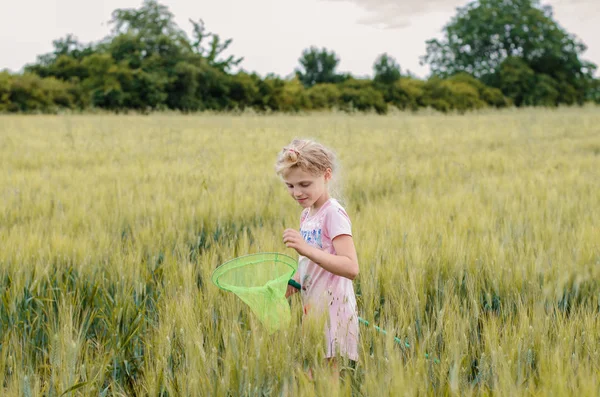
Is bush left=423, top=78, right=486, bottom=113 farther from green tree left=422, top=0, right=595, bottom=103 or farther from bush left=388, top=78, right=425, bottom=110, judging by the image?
→ green tree left=422, top=0, right=595, bottom=103

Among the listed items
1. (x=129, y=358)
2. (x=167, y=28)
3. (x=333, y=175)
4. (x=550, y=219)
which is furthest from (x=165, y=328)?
(x=167, y=28)

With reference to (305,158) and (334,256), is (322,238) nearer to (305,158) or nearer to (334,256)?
(334,256)

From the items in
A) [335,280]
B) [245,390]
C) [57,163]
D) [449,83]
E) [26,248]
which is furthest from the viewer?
[449,83]

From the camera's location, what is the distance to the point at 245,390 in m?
1.08

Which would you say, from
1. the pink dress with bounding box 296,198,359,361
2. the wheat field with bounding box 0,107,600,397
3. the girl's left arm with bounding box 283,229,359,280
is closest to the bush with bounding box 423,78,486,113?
the wheat field with bounding box 0,107,600,397

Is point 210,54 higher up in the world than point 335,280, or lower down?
higher up

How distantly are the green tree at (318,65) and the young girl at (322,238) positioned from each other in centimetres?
→ 3961

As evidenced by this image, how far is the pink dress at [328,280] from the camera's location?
1.59 meters

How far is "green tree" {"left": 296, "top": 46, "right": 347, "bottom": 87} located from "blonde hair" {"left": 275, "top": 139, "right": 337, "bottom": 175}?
39.6 metres

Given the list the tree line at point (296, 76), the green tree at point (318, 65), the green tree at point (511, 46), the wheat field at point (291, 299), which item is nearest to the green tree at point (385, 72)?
the tree line at point (296, 76)

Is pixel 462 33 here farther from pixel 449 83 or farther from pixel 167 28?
pixel 167 28

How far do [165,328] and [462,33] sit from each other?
49.8 meters

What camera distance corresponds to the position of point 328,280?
67.4 inches

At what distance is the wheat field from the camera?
1.16 m
